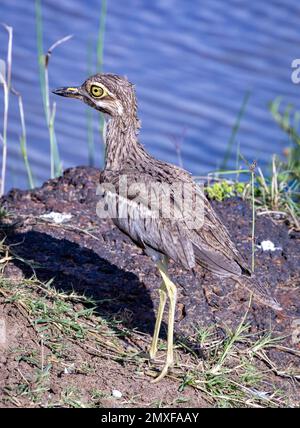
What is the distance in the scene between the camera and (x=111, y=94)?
616 centimetres

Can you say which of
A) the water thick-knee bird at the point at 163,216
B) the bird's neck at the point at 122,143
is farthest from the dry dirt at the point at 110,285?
the bird's neck at the point at 122,143

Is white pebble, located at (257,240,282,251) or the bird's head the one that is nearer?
the bird's head

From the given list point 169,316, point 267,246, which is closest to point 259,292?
point 169,316

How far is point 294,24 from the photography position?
11.2 metres

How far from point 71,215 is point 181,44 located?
179 inches

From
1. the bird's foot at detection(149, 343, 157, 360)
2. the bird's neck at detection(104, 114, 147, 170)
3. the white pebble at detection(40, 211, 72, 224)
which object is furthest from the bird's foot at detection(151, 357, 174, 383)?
the white pebble at detection(40, 211, 72, 224)

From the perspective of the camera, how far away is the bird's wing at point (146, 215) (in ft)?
18.3

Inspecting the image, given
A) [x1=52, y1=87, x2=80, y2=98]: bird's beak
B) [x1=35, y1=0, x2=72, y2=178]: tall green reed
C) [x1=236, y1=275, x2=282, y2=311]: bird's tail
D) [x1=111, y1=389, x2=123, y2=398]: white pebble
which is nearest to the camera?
[x1=111, y1=389, x2=123, y2=398]: white pebble

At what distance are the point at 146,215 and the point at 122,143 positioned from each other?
64 cm
